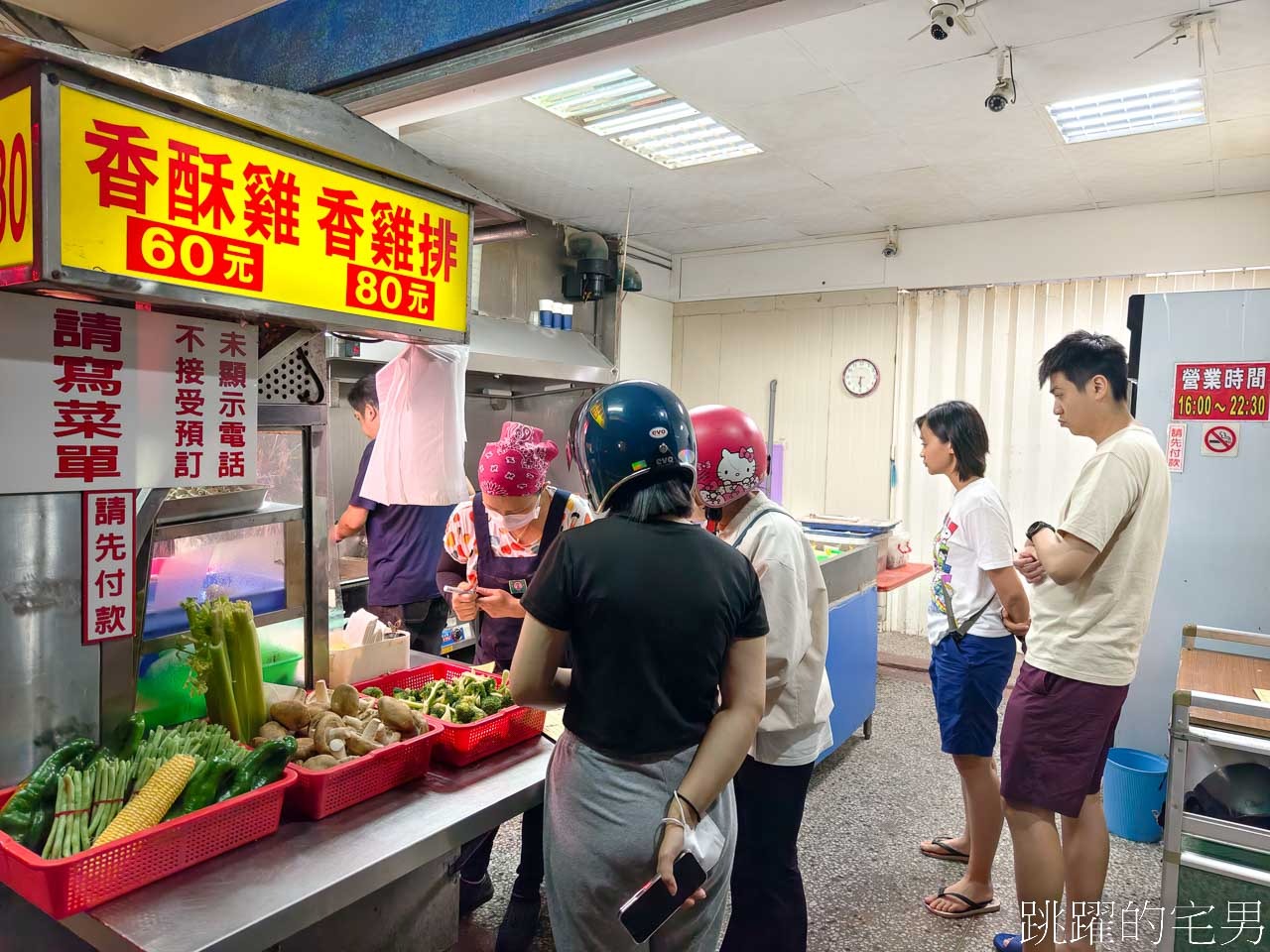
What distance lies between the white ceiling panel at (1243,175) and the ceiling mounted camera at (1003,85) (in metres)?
1.83

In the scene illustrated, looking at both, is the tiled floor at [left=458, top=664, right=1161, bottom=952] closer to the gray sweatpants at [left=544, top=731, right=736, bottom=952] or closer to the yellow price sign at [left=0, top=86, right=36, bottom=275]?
the gray sweatpants at [left=544, top=731, right=736, bottom=952]

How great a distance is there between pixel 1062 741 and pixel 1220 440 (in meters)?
1.94

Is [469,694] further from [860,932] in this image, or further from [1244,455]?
[1244,455]

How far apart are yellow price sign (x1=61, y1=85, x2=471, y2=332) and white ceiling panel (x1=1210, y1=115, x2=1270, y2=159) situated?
393 centimetres

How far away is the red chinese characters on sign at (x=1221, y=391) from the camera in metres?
3.24

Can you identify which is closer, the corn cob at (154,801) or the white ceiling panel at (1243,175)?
the corn cob at (154,801)

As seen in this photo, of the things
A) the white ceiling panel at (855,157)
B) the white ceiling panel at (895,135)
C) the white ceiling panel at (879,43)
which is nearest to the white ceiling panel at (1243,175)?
the white ceiling panel at (895,135)

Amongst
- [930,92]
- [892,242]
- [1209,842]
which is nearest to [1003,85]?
[930,92]

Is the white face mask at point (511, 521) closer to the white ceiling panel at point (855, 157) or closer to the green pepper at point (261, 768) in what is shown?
the green pepper at point (261, 768)

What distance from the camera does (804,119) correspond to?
3924mm

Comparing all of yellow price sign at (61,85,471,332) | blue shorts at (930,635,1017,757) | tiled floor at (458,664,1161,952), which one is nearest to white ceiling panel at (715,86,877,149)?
yellow price sign at (61,85,471,332)

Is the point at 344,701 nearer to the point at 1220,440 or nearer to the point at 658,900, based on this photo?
the point at 658,900

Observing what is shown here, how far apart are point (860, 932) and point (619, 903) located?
1.54m

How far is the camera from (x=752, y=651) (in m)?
1.45
